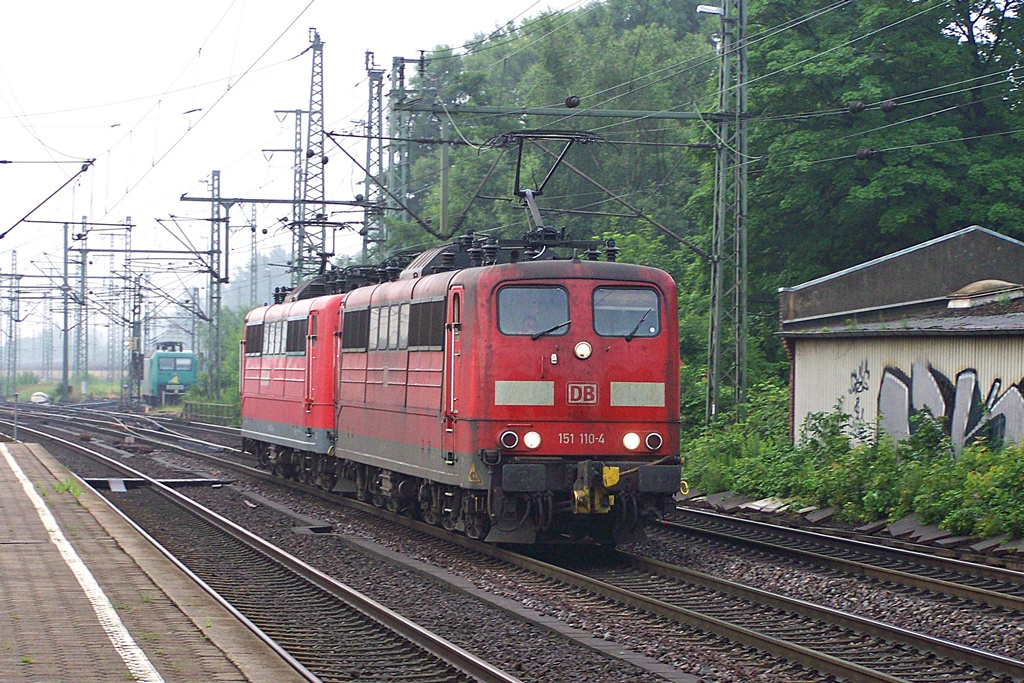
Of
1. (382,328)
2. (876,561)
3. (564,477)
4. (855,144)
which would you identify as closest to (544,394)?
(564,477)

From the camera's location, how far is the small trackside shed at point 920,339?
58.3 ft

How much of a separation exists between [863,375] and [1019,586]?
8.68 m

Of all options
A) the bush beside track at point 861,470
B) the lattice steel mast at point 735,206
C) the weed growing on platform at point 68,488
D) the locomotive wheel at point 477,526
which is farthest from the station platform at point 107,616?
the lattice steel mast at point 735,206

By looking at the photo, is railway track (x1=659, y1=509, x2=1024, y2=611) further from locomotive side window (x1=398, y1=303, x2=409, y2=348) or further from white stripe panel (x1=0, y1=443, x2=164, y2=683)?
white stripe panel (x1=0, y1=443, x2=164, y2=683)

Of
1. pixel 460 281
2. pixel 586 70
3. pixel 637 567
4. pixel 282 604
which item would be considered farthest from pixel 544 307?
pixel 586 70

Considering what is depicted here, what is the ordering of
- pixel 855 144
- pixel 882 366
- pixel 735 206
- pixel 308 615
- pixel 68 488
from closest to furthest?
pixel 308 615 < pixel 882 366 < pixel 68 488 < pixel 735 206 < pixel 855 144

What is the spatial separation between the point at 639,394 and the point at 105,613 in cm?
637

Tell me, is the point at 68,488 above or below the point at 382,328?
below

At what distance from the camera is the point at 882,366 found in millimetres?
20188

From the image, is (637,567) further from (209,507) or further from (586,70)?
(586,70)

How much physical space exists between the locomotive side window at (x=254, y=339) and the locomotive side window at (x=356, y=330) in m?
6.76

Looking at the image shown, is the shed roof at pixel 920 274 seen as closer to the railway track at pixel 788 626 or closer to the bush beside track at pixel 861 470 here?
the bush beside track at pixel 861 470

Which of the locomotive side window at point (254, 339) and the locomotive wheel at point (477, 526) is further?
the locomotive side window at point (254, 339)

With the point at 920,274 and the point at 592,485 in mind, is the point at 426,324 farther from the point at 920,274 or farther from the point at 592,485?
the point at 920,274
